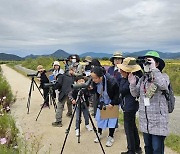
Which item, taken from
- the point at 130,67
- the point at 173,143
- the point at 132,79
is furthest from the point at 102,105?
the point at 173,143

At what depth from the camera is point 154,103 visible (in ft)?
12.6

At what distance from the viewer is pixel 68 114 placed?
328 inches

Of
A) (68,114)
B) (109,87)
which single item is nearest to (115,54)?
(109,87)

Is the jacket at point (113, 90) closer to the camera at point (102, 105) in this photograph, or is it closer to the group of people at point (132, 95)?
the group of people at point (132, 95)

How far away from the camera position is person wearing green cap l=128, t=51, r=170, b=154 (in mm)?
3654

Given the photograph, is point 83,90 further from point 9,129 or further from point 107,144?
point 9,129

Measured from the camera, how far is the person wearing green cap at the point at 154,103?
365cm

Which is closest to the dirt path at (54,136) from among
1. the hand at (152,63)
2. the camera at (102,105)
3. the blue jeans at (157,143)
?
the camera at (102,105)

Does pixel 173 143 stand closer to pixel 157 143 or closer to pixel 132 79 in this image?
pixel 157 143

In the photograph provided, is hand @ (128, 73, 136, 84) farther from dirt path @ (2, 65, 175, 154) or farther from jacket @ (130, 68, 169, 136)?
dirt path @ (2, 65, 175, 154)

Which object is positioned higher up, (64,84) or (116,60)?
(116,60)

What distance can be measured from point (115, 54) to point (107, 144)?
199cm

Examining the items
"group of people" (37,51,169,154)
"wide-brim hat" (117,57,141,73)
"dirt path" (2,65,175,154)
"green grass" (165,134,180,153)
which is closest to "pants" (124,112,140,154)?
"group of people" (37,51,169,154)

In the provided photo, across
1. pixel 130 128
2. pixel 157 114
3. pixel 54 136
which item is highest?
pixel 157 114
